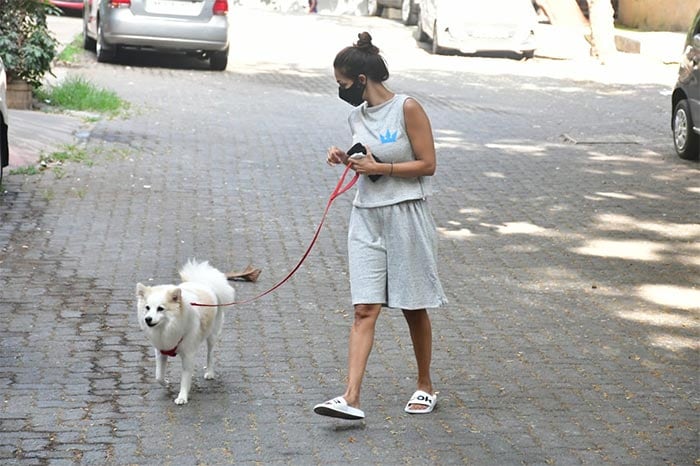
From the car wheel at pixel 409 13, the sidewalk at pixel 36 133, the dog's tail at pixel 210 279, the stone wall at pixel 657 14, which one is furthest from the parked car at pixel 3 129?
the car wheel at pixel 409 13

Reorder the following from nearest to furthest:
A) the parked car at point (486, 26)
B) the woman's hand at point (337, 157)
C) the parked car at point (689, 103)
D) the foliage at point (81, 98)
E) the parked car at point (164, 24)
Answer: the woman's hand at point (337, 157), the parked car at point (689, 103), the foliage at point (81, 98), the parked car at point (164, 24), the parked car at point (486, 26)

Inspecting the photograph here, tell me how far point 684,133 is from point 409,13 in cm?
1981

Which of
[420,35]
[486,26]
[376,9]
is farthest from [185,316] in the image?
[376,9]

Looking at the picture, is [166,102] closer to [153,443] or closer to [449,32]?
[449,32]

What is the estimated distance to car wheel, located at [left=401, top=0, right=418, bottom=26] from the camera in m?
34.1

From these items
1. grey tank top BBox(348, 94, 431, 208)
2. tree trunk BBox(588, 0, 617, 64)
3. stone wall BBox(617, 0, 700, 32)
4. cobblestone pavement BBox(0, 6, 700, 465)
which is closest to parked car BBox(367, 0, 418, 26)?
stone wall BBox(617, 0, 700, 32)

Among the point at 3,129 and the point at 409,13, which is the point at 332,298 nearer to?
the point at 3,129

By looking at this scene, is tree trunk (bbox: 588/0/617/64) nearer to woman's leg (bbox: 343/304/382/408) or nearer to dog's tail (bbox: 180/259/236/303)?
dog's tail (bbox: 180/259/236/303)

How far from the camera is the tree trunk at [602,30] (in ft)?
89.2

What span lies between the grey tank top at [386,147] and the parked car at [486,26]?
68.4 feet

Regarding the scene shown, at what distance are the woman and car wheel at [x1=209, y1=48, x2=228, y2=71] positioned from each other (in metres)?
16.1

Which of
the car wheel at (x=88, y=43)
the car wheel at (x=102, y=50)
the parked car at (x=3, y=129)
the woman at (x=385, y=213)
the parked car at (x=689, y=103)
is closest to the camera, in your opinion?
the woman at (x=385, y=213)

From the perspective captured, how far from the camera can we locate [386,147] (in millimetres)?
6438

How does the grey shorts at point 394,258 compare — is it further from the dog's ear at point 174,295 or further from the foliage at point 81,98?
the foliage at point 81,98
